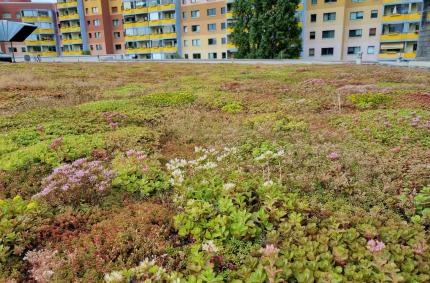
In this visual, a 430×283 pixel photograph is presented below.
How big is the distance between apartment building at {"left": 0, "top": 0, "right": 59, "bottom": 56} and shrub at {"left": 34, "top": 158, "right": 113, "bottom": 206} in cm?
10118

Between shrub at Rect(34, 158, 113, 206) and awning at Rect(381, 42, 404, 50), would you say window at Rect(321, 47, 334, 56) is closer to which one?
awning at Rect(381, 42, 404, 50)

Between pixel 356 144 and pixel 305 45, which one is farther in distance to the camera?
pixel 305 45

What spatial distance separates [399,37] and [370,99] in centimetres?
5138

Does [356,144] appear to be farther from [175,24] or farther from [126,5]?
[126,5]

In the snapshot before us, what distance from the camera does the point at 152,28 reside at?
76375mm

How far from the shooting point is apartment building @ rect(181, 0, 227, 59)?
6844 centimetres

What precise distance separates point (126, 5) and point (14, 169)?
263 ft

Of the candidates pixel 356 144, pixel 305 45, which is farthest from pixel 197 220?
pixel 305 45

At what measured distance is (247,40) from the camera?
52.7 metres

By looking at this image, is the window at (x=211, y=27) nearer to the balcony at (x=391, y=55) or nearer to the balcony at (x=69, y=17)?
the balcony at (x=391, y=55)

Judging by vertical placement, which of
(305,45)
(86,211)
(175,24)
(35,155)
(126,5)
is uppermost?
(126,5)

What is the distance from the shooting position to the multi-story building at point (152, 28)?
73188 millimetres

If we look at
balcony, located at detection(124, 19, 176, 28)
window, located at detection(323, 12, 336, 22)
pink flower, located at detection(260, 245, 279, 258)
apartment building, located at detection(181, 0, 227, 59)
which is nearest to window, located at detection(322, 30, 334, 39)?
window, located at detection(323, 12, 336, 22)

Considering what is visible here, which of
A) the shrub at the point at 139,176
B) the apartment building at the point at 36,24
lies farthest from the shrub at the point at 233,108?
the apartment building at the point at 36,24
